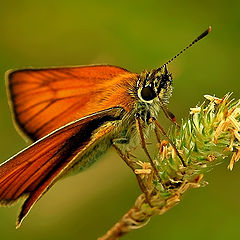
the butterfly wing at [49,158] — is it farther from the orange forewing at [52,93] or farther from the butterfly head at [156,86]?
the orange forewing at [52,93]

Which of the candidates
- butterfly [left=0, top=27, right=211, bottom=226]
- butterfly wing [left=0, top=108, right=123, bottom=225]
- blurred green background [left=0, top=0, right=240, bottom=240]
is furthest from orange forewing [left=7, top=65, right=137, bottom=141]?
blurred green background [left=0, top=0, right=240, bottom=240]

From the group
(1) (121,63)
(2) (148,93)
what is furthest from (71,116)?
(1) (121,63)

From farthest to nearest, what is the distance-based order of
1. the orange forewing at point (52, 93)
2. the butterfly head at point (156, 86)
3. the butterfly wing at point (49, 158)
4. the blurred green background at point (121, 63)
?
1. the blurred green background at point (121, 63)
2. the orange forewing at point (52, 93)
3. the butterfly head at point (156, 86)
4. the butterfly wing at point (49, 158)

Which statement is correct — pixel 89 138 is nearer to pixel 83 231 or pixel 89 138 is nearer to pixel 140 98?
pixel 140 98

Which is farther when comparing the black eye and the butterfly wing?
the black eye

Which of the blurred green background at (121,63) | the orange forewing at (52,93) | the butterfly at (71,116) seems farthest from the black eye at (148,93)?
the blurred green background at (121,63)

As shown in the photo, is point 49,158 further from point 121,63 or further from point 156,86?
point 121,63

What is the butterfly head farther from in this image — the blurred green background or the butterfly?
the blurred green background
